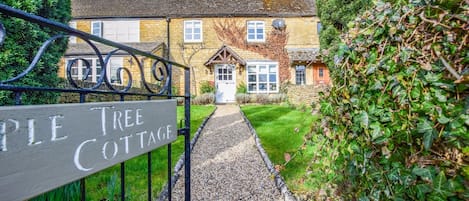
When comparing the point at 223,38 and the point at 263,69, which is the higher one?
the point at 223,38

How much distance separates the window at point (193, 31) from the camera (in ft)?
63.6

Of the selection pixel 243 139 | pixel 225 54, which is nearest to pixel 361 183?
pixel 243 139

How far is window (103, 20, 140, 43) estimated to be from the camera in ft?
62.5

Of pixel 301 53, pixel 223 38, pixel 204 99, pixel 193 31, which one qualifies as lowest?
pixel 204 99

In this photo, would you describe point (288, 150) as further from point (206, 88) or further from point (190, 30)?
point (190, 30)

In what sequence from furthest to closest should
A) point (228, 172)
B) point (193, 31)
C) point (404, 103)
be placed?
point (193, 31) < point (228, 172) < point (404, 103)

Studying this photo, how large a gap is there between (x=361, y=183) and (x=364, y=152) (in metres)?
0.24

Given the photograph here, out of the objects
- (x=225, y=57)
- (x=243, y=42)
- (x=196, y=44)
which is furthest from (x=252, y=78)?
(x=196, y=44)

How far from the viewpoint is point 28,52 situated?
391 cm

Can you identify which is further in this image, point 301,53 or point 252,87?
point 252,87

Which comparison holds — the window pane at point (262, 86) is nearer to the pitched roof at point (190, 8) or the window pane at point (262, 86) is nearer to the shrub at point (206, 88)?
the shrub at point (206, 88)

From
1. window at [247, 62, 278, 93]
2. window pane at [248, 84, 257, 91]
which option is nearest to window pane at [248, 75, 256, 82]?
window at [247, 62, 278, 93]

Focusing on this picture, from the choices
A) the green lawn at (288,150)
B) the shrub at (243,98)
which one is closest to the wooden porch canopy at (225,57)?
the shrub at (243,98)

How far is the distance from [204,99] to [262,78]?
4.25 m
